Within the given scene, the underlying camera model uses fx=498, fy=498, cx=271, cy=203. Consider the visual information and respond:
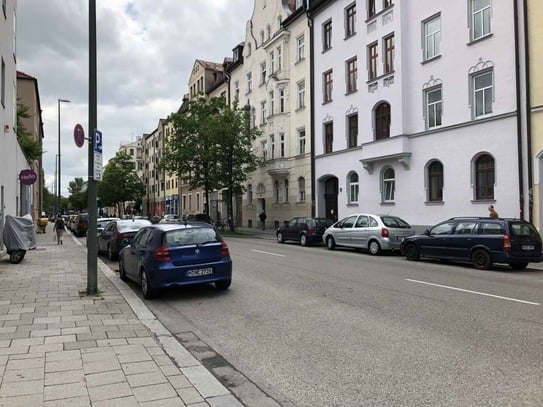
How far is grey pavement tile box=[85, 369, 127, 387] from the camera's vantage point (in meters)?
4.73

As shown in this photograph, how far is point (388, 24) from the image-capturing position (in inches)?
1000

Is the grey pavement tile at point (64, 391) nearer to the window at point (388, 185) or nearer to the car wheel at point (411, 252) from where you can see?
the car wheel at point (411, 252)

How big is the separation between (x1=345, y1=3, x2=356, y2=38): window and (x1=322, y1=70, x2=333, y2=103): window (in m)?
2.81

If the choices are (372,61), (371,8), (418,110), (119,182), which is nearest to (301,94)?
(372,61)

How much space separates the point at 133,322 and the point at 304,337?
2625 mm

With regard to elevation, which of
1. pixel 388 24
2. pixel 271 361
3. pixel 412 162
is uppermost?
pixel 388 24

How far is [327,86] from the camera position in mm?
31906

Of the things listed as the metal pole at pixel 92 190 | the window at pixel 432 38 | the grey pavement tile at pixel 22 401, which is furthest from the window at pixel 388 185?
the grey pavement tile at pixel 22 401

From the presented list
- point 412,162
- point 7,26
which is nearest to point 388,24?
point 412,162

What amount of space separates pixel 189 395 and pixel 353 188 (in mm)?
25544

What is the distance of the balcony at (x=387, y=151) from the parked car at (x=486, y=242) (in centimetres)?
877

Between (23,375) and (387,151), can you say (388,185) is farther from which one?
(23,375)

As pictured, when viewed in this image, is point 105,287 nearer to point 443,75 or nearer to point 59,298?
point 59,298

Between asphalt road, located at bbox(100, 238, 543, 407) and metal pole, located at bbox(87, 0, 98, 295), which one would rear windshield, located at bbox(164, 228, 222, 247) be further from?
metal pole, located at bbox(87, 0, 98, 295)
